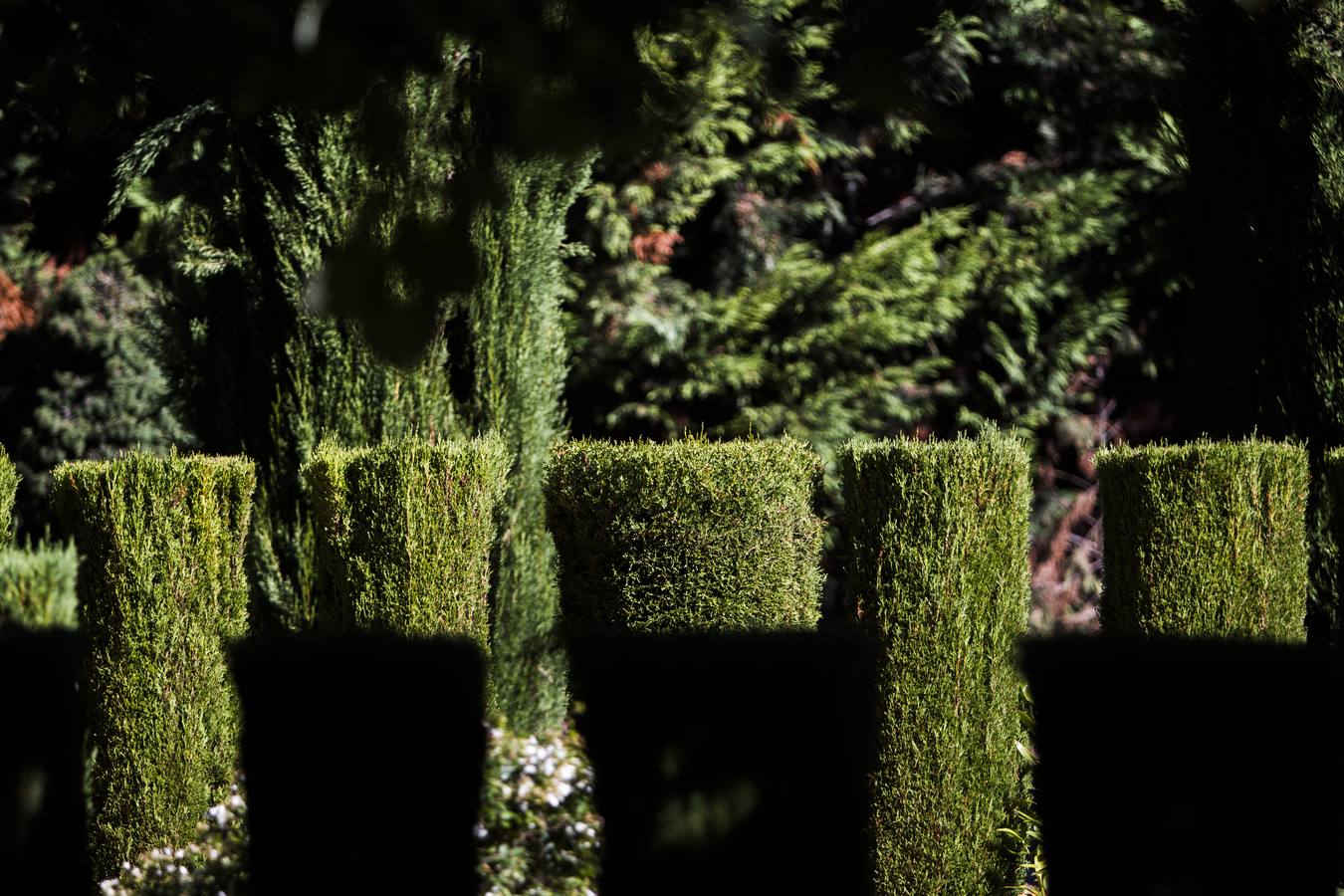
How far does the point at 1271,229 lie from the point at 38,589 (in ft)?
22.2

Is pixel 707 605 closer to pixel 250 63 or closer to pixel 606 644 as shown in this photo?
pixel 606 644

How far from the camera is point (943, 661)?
5.49 metres

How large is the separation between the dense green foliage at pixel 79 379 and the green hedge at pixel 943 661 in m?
9.19

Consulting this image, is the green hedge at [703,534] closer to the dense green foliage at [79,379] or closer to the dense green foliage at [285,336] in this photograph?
the dense green foliage at [285,336]

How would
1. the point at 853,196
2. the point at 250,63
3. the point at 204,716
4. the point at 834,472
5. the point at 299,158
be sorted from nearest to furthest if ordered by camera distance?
the point at 250,63 < the point at 204,716 < the point at 299,158 < the point at 834,472 < the point at 853,196

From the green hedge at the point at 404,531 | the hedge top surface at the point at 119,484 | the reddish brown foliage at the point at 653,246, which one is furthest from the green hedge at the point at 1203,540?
the reddish brown foliage at the point at 653,246

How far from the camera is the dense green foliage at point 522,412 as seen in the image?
7457mm

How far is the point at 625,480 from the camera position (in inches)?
245

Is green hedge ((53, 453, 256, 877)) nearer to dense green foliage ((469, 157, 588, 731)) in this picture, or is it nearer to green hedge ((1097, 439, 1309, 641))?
dense green foliage ((469, 157, 588, 731))

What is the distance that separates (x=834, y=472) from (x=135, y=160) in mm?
6377

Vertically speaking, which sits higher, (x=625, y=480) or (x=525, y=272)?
(x=525, y=272)

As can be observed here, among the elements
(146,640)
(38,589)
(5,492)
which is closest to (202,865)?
(146,640)

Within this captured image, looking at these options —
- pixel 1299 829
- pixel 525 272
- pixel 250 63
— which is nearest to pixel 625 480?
pixel 525 272

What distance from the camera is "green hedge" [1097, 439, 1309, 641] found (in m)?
6.20
